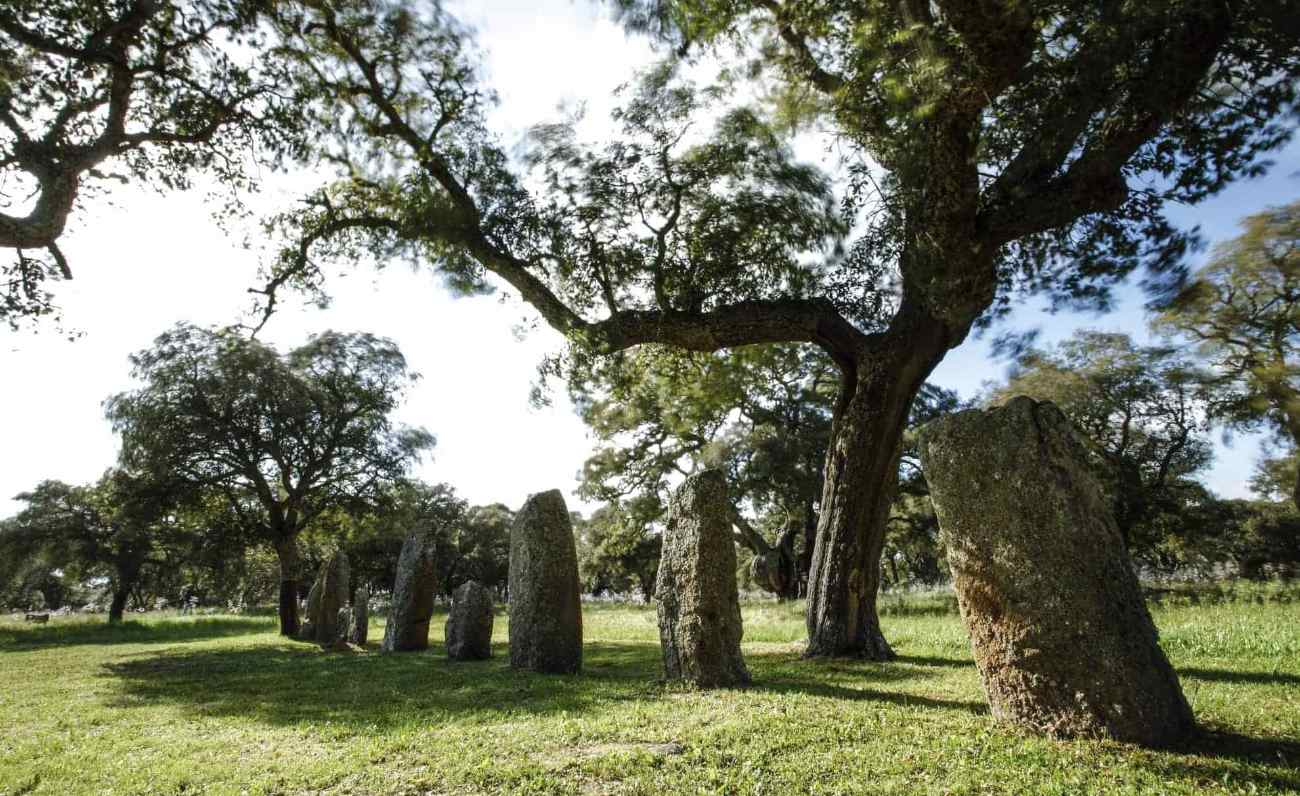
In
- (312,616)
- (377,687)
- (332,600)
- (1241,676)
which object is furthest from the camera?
(312,616)

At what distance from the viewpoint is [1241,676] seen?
7766mm

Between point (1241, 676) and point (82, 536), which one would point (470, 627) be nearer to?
point (1241, 676)

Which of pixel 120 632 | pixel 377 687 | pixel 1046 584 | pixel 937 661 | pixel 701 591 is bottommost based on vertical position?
pixel 120 632

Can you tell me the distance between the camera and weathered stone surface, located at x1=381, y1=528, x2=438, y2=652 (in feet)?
53.8

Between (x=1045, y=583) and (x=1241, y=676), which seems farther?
(x=1241, y=676)

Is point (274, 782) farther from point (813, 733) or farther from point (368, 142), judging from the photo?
point (368, 142)

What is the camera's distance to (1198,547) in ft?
112

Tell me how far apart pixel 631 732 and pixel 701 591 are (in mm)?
2627

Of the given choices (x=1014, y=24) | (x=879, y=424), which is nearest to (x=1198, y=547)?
(x=879, y=424)

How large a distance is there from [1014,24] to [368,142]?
11440mm

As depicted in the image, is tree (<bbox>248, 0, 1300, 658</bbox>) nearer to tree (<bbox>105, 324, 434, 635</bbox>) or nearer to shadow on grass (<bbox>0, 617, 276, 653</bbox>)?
tree (<bbox>105, 324, 434, 635</bbox>)

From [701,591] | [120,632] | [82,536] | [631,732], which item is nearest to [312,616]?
[120,632]

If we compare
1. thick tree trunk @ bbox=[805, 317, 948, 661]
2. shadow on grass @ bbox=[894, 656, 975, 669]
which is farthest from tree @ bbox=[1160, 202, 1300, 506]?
shadow on grass @ bbox=[894, 656, 975, 669]

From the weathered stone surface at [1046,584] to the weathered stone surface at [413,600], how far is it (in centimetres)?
1368
